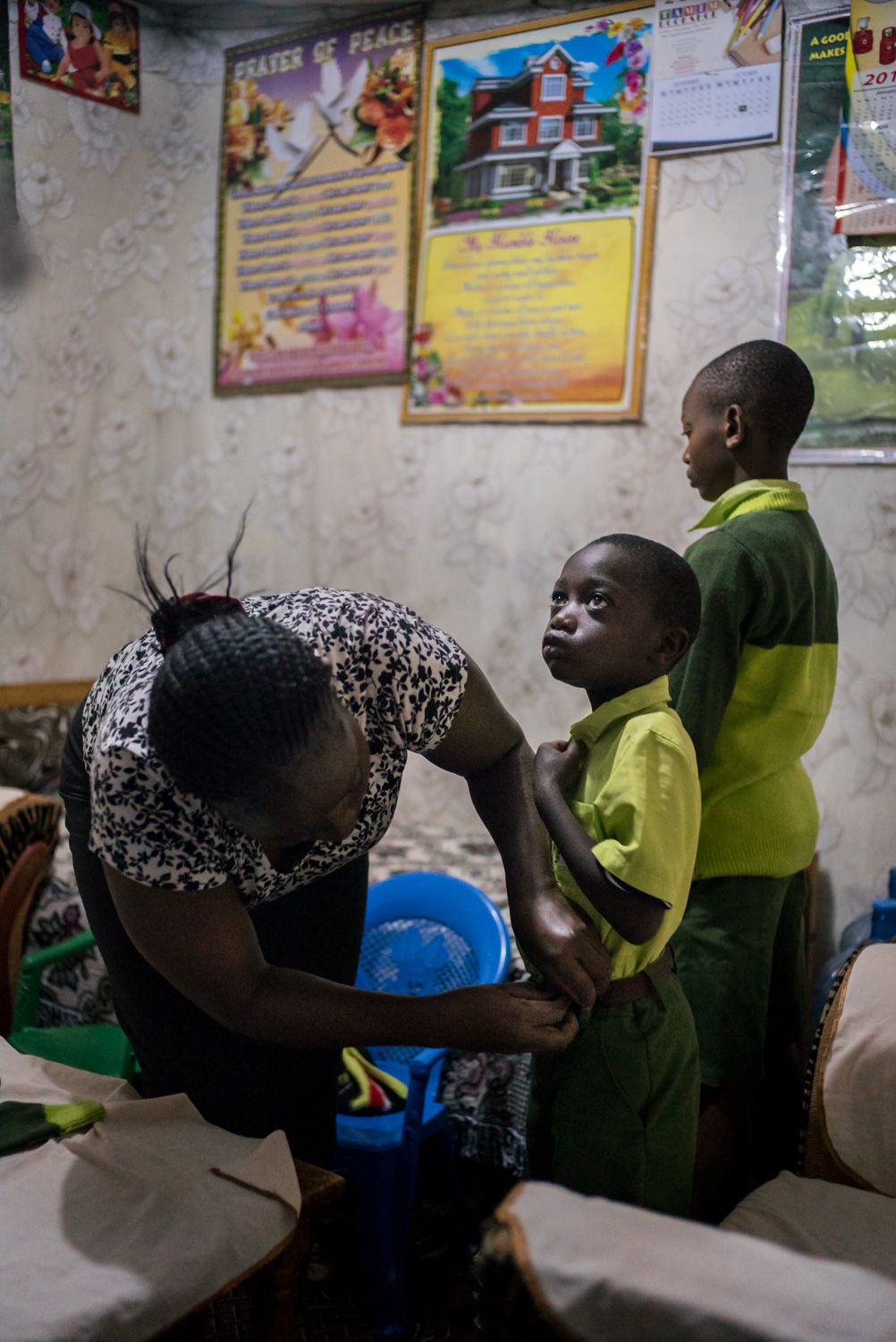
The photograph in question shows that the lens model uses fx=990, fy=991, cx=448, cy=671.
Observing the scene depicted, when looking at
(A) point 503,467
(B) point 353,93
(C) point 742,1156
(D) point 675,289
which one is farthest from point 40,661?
(C) point 742,1156

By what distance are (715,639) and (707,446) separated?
43 cm

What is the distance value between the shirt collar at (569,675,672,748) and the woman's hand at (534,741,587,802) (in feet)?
0.09

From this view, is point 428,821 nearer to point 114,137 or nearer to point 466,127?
point 466,127

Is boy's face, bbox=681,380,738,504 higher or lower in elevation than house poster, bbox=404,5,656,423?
lower

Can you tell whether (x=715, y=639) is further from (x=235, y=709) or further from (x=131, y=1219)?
(x=131, y=1219)

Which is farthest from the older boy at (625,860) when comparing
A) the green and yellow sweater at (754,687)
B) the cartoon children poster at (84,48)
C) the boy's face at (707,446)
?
the cartoon children poster at (84,48)

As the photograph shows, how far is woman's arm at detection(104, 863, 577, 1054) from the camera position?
113 cm

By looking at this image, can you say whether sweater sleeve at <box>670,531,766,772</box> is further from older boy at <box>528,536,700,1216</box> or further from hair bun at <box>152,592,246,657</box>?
hair bun at <box>152,592,246,657</box>

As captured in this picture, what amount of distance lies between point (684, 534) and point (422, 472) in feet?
2.87

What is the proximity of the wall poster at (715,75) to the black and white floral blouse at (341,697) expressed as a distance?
203 centimetres

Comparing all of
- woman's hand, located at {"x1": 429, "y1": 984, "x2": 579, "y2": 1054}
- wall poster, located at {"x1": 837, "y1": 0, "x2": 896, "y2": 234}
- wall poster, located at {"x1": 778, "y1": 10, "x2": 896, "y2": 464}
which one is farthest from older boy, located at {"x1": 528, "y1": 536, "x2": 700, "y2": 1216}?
wall poster, located at {"x1": 837, "y1": 0, "x2": 896, "y2": 234}

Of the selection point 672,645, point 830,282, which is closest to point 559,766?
point 672,645

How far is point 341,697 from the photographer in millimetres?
1229

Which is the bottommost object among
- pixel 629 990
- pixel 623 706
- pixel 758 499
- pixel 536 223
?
pixel 629 990
